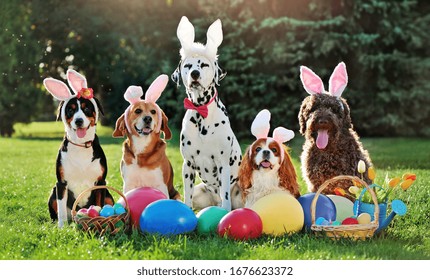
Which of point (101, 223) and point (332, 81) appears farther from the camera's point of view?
point (332, 81)

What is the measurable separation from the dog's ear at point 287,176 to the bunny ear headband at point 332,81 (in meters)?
0.78

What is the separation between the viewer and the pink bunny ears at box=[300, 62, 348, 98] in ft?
18.2

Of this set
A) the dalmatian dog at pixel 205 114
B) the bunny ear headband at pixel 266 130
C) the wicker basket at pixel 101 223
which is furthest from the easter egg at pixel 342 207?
the wicker basket at pixel 101 223

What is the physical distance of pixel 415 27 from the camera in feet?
46.6

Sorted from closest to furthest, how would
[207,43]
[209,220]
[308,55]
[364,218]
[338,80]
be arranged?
[364,218], [209,220], [207,43], [338,80], [308,55]

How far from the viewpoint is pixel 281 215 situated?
4855 millimetres

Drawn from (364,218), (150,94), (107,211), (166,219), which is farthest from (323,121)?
(107,211)

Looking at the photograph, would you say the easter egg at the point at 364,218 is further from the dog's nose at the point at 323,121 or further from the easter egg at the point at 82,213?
the easter egg at the point at 82,213

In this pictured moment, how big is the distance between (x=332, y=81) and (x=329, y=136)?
548 mm

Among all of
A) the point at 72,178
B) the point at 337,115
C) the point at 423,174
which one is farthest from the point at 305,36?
the point at 72,178

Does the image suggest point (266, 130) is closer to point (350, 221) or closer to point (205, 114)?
point (205, 114)

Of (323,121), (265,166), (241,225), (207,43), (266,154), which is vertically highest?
(207,43)

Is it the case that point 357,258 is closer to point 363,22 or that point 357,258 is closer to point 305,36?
point 305,36

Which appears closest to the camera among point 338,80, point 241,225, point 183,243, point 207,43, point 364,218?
point 183,243
